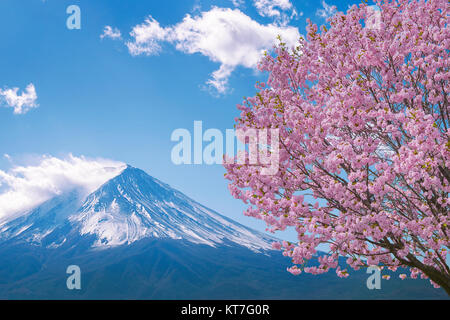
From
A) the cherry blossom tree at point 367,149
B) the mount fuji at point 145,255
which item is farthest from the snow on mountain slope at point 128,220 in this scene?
the cherry blossom tree at point 367,149

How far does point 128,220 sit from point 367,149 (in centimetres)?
17083

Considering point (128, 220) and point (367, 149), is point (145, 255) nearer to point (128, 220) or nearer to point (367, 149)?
point (128, 220)

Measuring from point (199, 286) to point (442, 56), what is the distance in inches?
5040

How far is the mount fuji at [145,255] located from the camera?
4663 inches

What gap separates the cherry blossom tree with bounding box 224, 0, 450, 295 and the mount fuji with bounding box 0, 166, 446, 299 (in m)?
106

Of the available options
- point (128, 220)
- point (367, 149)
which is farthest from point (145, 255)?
point (367, 149)

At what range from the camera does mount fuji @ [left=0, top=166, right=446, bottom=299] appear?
118 meters

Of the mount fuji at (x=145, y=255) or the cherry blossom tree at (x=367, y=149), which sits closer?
the cherry blossom tree at (x=367, y=149)

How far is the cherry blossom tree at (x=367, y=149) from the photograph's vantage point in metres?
6.54

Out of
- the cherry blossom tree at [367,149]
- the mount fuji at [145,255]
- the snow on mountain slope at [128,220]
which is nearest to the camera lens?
the cherry blossom tree at [367,149]

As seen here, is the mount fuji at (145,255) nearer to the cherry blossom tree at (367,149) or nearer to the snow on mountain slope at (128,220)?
the snow on mountain slope at (128,220)

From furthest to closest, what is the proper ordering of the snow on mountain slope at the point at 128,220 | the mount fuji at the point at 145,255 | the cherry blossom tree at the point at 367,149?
the snow on mountain slope at the point at 128,220, the mount fuji at the point at 145,255, the cherry blossom tree at the point at 367,149

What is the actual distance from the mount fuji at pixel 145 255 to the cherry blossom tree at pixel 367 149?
106290 mm

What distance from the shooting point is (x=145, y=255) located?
466ft
